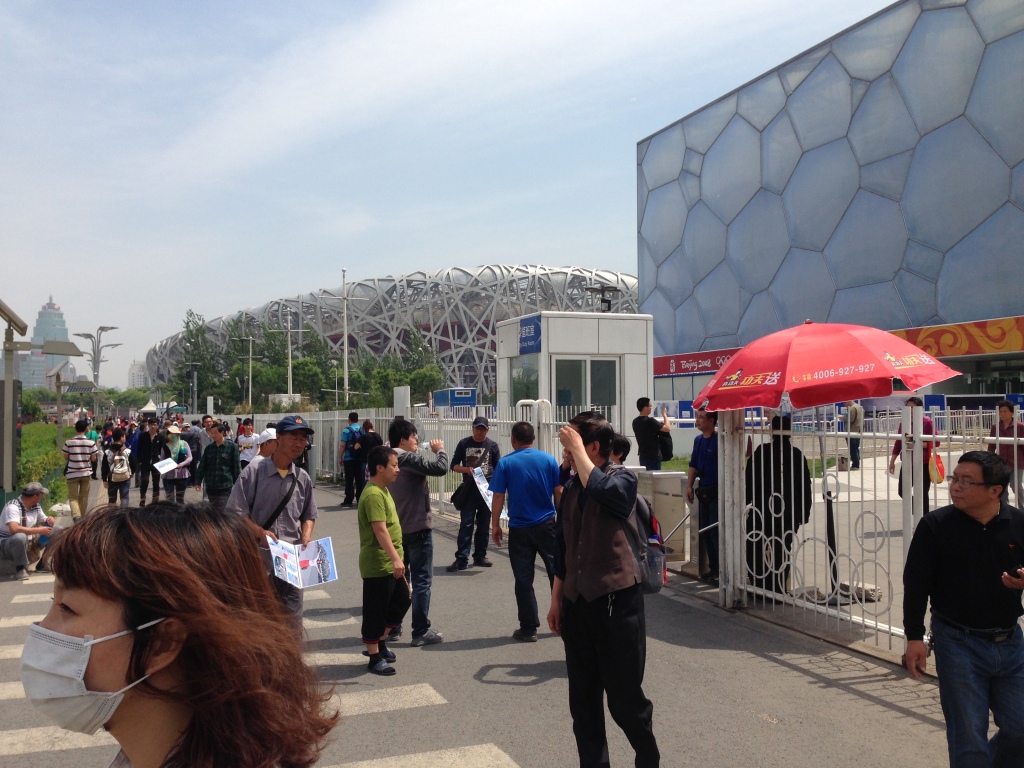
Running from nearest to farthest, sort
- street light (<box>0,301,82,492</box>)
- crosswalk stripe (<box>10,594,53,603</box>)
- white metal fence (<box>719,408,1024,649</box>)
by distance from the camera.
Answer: white metal fence (<box>719,408,1024,649</box>) < crosswalk stripe (<box>10,594,53,603</box>) < street light (<box>0,301,82,492</box>)

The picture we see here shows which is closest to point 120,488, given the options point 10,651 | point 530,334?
point 530,334

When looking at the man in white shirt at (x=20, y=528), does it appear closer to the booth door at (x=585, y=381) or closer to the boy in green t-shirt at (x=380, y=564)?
the boy in green t-shirt at (x=380, y=564)

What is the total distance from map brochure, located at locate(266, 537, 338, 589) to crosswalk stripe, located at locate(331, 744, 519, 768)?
1.28 meters

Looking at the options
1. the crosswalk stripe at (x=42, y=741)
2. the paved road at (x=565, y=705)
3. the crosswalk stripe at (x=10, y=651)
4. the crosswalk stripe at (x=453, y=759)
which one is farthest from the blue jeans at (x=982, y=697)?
the crosswalk stripe at (x=10, y=651)

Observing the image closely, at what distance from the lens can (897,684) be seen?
580 cm

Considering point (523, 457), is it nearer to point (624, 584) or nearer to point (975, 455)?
point (624, 584)

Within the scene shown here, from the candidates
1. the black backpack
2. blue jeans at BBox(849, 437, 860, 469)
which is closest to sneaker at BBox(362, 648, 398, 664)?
the black backpack

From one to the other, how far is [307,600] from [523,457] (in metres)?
3.07

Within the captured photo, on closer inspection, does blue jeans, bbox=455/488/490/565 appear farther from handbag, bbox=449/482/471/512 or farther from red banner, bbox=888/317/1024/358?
red banner, bbox=888/317/1024/358

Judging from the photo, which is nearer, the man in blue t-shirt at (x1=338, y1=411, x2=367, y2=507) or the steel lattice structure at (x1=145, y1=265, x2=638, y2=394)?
the man in blue t-shirt at (x1=338, y1=411, x2=367, y2=507)

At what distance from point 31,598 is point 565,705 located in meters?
6.49

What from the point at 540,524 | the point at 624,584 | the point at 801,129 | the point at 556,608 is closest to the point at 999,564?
the point at 624,584

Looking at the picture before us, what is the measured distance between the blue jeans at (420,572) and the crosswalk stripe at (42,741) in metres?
2.44

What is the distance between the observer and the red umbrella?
6531 mm
